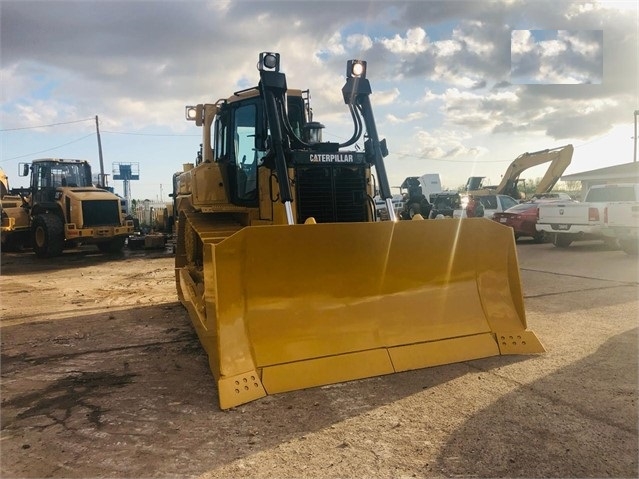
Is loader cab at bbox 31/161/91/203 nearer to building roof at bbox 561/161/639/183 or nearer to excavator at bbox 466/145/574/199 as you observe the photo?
excavator at bbox 466/145/574/199

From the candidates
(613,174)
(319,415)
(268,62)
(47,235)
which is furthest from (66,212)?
(613,174)

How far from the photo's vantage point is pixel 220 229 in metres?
6.16

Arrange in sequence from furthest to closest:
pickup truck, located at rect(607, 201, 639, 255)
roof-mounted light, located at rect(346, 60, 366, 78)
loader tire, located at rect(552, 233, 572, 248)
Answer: loader tire, located at rect(552, 233, 572, 248)
pickup truck, located at rect(607, 201, 639, 255)
roof-mounted light, located at rect(346, 60, 366, 78)

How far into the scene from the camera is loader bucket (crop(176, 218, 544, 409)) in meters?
4.03

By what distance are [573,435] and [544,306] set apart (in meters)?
4.23

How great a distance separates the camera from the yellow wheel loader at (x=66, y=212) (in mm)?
15148

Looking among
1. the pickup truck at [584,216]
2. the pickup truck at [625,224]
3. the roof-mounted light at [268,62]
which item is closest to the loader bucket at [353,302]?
the roof-mounted light at [268,62]

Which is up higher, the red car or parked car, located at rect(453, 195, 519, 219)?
parked car, located at rect(453, 195, 519, 219)

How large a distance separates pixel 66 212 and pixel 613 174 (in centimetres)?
3725

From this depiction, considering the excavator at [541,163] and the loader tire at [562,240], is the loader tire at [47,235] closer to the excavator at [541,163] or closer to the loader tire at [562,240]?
the loader tire at [562,240]

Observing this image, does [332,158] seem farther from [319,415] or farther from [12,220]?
[12,220]

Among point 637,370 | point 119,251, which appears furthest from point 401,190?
point 637,370

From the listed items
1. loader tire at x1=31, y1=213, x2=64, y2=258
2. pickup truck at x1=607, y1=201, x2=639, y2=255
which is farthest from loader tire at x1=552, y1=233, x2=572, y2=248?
loader tire at x1=31, y1=213, x2=64, y2=258

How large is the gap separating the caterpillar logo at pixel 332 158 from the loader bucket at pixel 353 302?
1.61 meters
